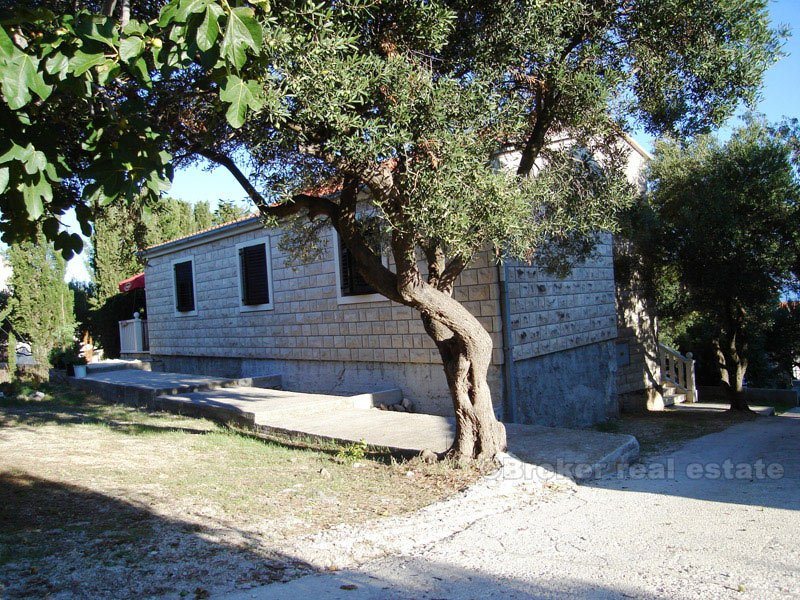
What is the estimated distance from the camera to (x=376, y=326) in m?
12.3

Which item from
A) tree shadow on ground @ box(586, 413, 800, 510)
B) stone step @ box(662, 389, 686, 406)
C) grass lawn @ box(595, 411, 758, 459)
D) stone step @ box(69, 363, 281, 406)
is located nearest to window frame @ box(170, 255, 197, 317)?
stone step @ box(69, 363, 281, 406)

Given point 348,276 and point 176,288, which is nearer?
point 348,276

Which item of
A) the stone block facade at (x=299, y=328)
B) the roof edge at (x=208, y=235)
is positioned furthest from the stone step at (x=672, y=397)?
the roof edge at (x=208, y=235)

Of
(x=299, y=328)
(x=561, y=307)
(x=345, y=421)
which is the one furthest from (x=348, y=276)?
(x=561, y=307)

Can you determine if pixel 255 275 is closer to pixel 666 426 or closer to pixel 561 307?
pixel 561 307

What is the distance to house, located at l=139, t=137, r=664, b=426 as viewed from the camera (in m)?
10.8

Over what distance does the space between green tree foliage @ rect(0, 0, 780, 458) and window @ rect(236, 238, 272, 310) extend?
7.12 metres

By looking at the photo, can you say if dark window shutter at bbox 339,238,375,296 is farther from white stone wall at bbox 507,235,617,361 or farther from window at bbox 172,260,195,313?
window at bbox 172,260,195,313

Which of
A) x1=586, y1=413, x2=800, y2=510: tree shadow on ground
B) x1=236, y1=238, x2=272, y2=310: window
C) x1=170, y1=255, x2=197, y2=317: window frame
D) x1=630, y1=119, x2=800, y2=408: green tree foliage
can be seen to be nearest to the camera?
x1=586, y1=413, x2=800, y2=510: tree shadow on ground

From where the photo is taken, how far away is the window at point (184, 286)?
18.1 meters

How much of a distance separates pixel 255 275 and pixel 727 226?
10.2 m

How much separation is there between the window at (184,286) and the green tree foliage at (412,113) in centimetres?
1056

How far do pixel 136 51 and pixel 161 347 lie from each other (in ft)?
54.4

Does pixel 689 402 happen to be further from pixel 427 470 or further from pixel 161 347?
pixel 161 347
